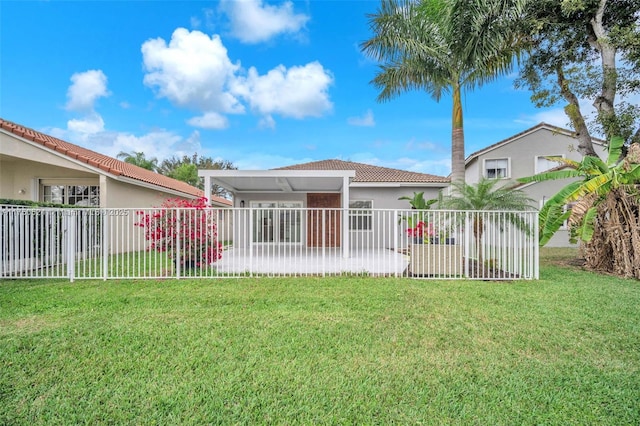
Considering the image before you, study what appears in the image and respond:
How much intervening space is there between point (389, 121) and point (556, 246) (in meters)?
13.0

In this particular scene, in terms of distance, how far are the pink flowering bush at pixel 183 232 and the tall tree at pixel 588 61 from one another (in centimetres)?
1413

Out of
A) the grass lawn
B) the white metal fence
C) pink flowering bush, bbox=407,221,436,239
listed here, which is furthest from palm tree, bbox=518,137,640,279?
pink flowering bush, bbox=407,221,436,239

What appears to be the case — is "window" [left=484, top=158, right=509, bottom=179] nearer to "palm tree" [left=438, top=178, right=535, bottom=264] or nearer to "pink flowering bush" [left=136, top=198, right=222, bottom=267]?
"palm tree" [left=438, top=178, right=535, bottom=264]

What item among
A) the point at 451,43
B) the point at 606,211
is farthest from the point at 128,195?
the point at 606,211

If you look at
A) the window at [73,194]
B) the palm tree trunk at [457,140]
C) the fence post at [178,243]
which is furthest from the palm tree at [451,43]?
the window at [73,194]

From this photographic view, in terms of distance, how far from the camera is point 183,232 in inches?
345

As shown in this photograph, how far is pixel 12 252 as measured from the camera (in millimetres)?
8375

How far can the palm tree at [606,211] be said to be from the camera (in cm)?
920

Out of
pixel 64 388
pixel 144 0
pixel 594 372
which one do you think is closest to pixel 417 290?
pixel 594 372

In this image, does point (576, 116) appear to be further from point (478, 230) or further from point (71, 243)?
point (71, 243)

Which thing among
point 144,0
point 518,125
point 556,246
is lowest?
point 556,246

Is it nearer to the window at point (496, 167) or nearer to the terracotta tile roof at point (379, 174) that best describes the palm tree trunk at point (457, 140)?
the terracotta tile roof at point (379, 174)

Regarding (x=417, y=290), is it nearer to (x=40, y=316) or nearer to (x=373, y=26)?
(x=40, y=316)

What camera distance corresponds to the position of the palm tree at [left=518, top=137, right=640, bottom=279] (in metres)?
9.20
